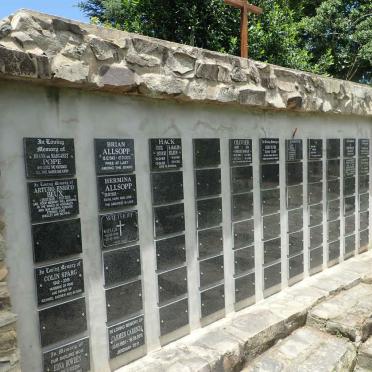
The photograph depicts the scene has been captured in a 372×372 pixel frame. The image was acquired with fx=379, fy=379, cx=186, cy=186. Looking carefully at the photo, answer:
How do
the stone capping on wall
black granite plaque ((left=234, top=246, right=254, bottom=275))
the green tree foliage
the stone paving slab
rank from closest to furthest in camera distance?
the stone capping on wall, the stone paving slab, black granite plaque ((left=234, top=246, right=254, bottom=275)), the green tree foliage

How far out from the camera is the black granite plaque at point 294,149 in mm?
4129

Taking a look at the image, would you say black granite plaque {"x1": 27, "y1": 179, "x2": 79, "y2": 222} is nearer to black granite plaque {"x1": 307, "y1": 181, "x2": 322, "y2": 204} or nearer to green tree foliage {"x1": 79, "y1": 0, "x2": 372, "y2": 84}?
black granite plaque {"x1": 307, "y1": 181, "x2": 322, "y2": 204}

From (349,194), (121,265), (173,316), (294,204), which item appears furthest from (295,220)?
(121,265)

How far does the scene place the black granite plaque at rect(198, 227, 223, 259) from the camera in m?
3.31

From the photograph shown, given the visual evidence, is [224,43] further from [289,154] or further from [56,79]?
[56,79]

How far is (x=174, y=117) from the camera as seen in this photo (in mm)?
3100

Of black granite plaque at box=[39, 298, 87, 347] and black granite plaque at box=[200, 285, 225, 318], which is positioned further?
black granite plaque at box=[200, 285, 225, 318]

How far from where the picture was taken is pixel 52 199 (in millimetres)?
2379

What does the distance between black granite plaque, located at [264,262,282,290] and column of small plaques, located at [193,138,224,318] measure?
26.6 inches

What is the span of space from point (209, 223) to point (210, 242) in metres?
0.17

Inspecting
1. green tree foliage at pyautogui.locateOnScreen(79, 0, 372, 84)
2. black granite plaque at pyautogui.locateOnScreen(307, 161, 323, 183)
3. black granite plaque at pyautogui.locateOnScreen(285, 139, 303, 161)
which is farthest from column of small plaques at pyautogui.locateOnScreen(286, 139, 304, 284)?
green tree foliage at pyautogui.locateOnScreen(79, 0, 372, 84)

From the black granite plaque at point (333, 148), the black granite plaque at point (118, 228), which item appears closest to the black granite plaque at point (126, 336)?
the black granite plaque at point (118, 228)

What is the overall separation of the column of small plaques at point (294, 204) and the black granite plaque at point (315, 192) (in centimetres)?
19

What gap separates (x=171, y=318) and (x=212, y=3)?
5372 mm
